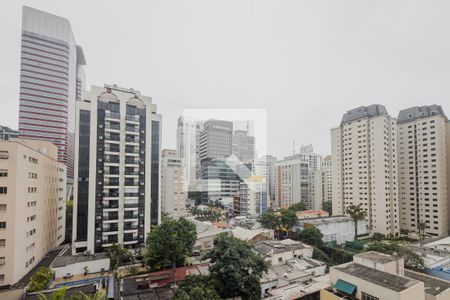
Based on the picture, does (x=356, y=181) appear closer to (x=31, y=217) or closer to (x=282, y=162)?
(x=282, y=162)

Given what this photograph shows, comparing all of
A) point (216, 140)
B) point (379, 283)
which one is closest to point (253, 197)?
point (216, 140)

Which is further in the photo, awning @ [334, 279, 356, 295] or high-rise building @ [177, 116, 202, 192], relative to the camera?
high-rise building @ [177, 116, 202, 192]

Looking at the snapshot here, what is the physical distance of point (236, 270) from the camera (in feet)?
45.8

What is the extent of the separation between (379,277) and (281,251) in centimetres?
982

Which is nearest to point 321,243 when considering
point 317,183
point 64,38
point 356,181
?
point 356,181

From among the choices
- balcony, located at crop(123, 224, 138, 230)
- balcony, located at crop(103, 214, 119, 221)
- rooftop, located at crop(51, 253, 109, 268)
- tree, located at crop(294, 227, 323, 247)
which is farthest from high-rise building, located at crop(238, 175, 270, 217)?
rooftop, located at crop(51, 253, 109, 268)

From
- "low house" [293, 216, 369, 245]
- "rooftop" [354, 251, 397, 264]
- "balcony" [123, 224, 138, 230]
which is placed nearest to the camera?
"rooftop" [354, 251, 397, 264]

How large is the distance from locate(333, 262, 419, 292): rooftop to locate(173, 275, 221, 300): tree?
345 inches

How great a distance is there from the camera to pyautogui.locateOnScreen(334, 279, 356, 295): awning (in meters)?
13.2

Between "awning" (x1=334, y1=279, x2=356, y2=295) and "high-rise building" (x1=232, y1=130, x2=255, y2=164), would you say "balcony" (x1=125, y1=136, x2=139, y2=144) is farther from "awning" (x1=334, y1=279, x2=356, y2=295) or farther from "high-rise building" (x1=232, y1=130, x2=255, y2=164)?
"high-rise building" (x1=232, y1=130, x2=255, y2=164)

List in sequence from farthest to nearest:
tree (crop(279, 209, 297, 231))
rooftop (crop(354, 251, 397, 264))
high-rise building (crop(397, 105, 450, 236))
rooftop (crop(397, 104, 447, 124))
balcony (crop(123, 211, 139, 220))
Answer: rooftop (crop(397, 104, 447, 124)) < high-rise building (crop(397, 105, 450, 236)) < tree (crop(279, 209, 297, 231)) < balcony (crop(123, 211, 139, 220)) < rooftop (crop(354, 251, 397, 264))

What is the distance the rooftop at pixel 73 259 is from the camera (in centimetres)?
1989

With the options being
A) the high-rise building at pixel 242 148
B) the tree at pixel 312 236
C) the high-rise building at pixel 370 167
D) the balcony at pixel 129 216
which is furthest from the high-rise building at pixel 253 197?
the balcony at pixel 129 216

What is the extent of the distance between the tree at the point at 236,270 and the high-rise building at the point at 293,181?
4879 cm
